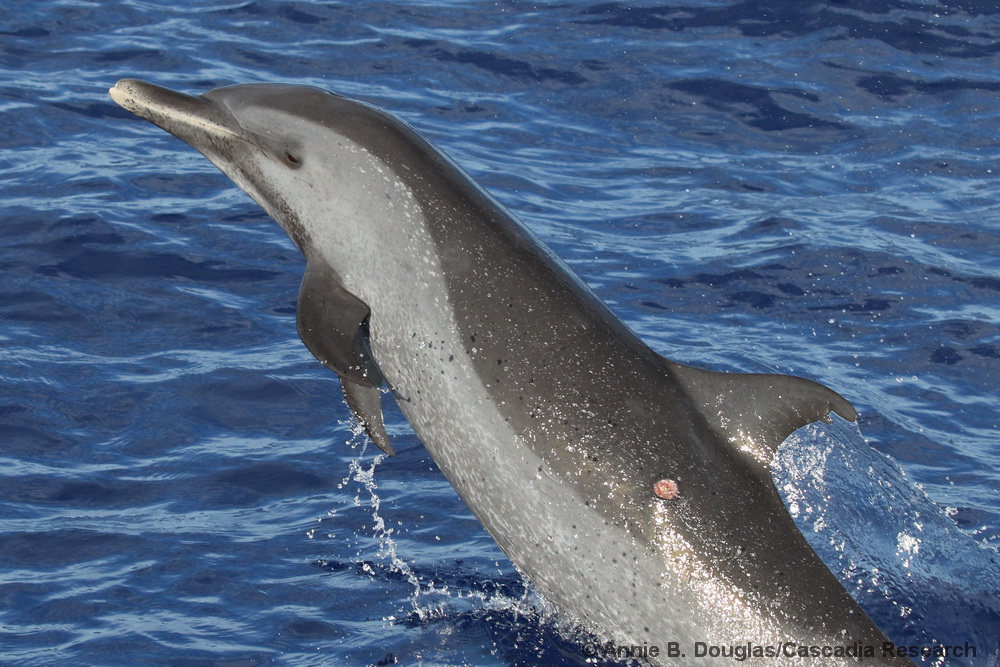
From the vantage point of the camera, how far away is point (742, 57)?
20234 mm

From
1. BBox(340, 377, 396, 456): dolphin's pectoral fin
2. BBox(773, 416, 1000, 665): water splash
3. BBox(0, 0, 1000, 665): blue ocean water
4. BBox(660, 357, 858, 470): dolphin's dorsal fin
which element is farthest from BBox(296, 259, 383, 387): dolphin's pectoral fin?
BBox(773, 416, 1000, 665): water splash

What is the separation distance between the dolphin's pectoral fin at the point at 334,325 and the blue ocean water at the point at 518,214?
6.22 feet

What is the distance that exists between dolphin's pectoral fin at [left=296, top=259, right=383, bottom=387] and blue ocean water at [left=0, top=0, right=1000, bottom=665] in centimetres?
190

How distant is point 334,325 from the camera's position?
311 inches

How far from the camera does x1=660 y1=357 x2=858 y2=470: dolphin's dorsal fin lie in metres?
7.34

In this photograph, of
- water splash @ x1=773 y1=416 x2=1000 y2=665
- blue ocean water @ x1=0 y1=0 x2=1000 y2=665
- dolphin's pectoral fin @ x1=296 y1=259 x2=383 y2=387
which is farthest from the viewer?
blue ocean water @ x1=0 y1=0 x2=1000 y2=665

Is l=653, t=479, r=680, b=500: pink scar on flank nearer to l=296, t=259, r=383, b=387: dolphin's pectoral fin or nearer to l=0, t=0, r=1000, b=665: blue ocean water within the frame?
l=0, t=0, r=1000, b=665: blue ocean water

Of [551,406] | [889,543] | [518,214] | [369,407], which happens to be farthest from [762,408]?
[518,214]

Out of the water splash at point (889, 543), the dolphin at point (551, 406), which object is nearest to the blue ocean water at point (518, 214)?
the water splash at point (889, 543)

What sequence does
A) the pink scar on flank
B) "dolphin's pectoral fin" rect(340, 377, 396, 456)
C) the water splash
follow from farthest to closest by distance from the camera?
the water splash
"dolphin's pectoral fin" rect(340, 377, 396, 456)
the pink scar on flank

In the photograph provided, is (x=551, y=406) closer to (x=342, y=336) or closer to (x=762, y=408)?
(x=762, y=408)

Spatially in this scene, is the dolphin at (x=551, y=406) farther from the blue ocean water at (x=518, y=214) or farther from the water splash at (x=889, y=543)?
the water splash at (x=889, y=543)

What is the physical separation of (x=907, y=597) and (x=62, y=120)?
1237cm

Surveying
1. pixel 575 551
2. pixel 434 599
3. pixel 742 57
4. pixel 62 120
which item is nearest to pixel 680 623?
pixel 575 551
